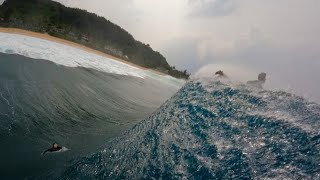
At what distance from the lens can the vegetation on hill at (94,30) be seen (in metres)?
76.4

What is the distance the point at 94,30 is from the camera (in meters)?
84.9

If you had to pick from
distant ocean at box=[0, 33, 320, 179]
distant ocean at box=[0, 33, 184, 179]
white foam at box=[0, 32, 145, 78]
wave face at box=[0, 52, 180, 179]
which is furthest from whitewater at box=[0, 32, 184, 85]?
distant ocean at box=[0, 33, 320, 179]

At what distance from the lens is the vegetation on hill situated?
76.4 meters

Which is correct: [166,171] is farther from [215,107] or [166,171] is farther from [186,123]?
[215,107]

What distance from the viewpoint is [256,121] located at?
7.54 m

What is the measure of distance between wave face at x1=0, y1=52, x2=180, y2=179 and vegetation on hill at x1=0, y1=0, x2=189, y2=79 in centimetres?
5638

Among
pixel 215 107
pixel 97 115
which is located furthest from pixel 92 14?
pixel 215 107

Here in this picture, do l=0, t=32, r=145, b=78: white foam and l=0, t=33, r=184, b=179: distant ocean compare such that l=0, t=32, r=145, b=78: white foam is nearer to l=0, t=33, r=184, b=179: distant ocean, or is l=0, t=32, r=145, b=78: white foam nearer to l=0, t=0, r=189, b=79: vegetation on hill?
l=0, t=33, r=184, b=179: distant ocean

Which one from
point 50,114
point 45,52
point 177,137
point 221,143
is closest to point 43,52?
point 45,52

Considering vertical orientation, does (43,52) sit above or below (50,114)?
above

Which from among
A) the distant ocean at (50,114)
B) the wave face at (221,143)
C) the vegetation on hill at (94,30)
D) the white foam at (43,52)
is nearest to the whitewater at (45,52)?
the white foam at (43,52)

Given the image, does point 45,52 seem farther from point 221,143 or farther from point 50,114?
point 221,143

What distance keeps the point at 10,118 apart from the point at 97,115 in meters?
3.80

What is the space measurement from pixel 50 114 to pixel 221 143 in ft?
25.6
